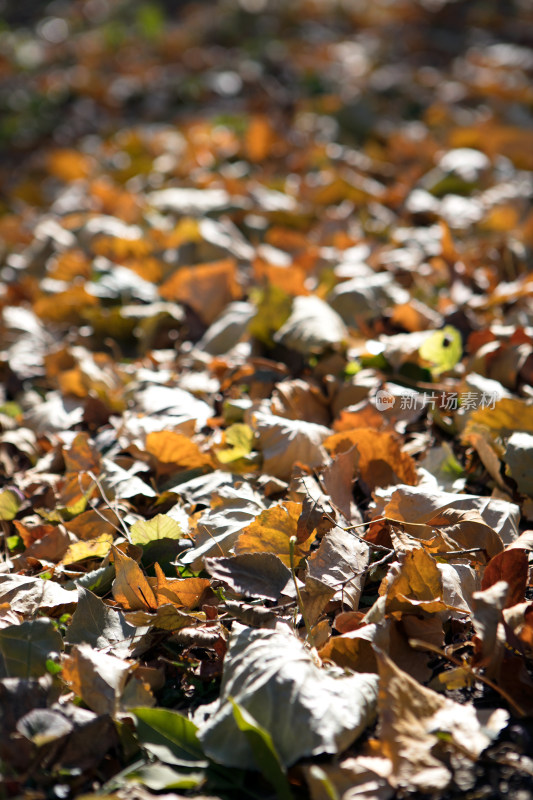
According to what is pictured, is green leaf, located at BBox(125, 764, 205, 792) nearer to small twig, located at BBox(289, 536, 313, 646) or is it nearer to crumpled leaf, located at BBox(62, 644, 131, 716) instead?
crumpled leaf, located at BBox(62, 644, 131, 716)

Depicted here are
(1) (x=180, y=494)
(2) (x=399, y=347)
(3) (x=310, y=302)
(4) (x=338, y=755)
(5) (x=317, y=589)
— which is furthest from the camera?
(3) (x=310, y=302)

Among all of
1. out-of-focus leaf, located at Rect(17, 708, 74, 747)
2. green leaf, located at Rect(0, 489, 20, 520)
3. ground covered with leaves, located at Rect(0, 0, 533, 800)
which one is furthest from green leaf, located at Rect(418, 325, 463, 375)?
out-of-focus leaf, located at Rect(17, 708, 74, 747)

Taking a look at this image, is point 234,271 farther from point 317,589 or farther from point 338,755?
point 338,755

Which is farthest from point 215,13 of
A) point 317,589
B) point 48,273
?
point 317,589

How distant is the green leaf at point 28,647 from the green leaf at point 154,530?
0.21 meters

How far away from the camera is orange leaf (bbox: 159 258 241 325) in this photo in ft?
6.07

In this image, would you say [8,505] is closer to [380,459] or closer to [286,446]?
[286,446]

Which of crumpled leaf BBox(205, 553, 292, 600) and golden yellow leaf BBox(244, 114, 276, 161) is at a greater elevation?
crumpled leaf BBox(205, 553, 292, 600)

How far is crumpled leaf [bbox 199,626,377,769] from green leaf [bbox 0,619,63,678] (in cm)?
23

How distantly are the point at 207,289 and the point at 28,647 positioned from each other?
1092 mm

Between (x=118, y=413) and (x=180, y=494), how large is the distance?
344 mm

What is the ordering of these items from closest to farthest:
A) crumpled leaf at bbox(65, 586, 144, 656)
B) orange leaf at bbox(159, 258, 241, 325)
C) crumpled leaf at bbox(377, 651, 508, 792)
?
crumpled leaf at bbox(377, 651, 508, 792) → crumpled leaf at bbox(65, 586, 144, 656) → orange leaf at bbox(159, 258, 241, 325)

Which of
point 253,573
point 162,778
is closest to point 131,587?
point 253,573

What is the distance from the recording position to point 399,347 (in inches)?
59.7
